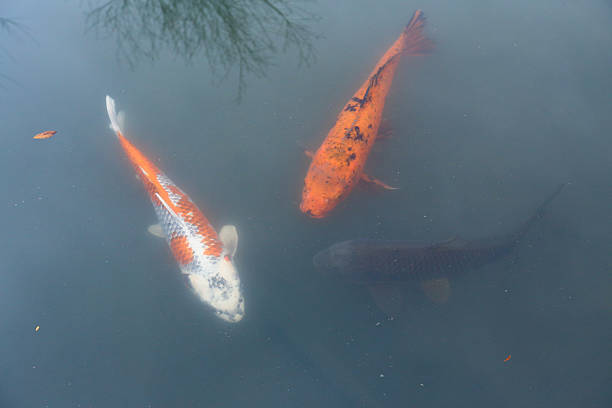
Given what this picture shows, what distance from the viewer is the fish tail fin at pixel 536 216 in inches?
122

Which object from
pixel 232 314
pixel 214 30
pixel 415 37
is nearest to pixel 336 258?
pixel 232 314

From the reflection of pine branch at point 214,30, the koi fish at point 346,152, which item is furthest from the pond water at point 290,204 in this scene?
the koi fish at point 346,152

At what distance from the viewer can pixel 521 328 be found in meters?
2.97

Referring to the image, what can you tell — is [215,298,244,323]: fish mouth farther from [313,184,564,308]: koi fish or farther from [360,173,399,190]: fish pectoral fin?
[360,173,399,190]: fish pectoral fin

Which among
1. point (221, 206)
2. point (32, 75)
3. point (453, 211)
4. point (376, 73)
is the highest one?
point (376, 73)

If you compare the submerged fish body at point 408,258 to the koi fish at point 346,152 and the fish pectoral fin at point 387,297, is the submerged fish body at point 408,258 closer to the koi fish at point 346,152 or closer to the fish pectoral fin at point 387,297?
the fish pectoral fin at point 387,297

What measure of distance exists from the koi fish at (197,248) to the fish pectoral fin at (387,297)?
1158mm

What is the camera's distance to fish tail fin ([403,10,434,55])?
3.96m

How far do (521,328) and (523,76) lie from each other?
9.46ft

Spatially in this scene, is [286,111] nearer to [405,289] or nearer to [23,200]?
[405,289]

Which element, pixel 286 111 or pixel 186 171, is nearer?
pixel 186 171

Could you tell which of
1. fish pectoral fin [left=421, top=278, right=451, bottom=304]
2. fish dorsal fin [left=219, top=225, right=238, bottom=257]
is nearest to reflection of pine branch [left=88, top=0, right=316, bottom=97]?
fish dorsal fin [left=219, top=225, right=238, bottom=257]

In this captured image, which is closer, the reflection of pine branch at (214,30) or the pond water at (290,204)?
the pond water at (290,204)

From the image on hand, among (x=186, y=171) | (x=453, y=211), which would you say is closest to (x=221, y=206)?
(x=186, y=171)
